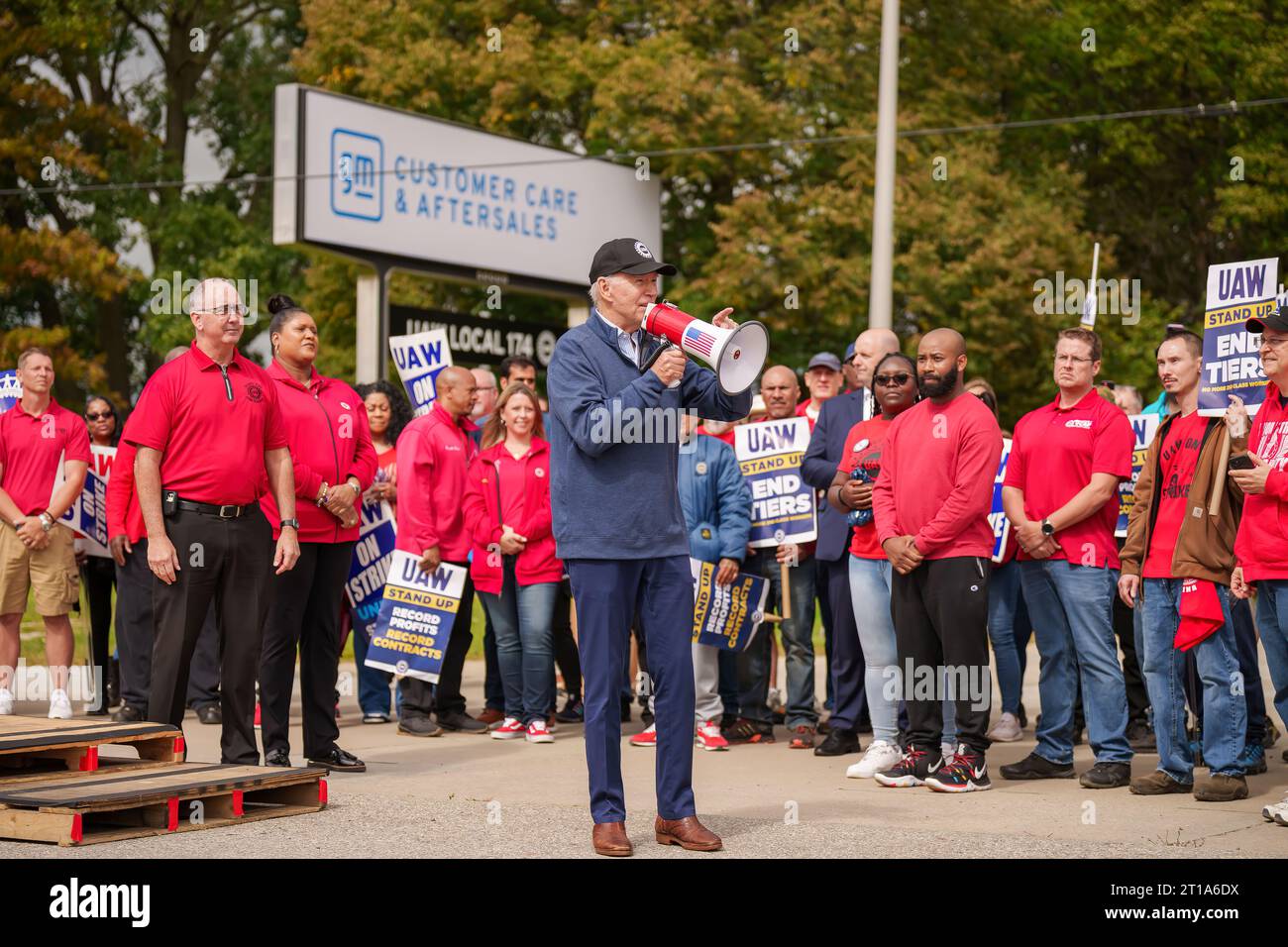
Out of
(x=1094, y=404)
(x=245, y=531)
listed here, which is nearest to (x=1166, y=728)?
(x=1094, y=404)

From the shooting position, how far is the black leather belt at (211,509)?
7.65 meters

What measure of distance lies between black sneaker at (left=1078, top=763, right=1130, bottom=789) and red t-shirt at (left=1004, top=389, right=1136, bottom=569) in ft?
3.39

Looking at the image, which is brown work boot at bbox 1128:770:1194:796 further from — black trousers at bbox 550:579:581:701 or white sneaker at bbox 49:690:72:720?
white sneaker at bbox 49:690:72:720

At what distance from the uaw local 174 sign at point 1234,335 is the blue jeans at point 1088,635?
109 centimetres

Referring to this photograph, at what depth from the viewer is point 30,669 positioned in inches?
459

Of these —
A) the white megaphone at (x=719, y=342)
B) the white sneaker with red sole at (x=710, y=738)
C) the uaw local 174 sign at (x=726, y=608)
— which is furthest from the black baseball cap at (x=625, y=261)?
the white sneaker with red sole at (x=710, y=738)

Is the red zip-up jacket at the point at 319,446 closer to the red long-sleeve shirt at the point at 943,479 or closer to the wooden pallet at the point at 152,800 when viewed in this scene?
the wooden pallet at the point at 152,800

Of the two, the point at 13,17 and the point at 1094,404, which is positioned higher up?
the point at 13,17

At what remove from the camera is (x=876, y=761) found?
8.65 metres

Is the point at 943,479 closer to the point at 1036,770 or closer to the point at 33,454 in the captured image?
the point at 1036,770

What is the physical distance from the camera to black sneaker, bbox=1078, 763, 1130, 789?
8195 mm

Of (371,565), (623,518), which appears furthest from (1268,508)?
(371,565)

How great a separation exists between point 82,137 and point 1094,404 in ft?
102

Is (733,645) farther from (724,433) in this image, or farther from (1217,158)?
(1217,158)
